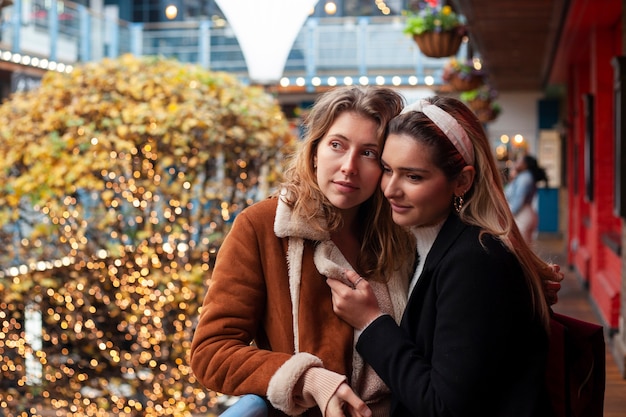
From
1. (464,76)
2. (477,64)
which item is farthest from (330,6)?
(464,76)

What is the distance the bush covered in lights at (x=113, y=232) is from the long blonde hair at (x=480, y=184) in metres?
4.21

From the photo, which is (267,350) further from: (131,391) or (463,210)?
(131,391)

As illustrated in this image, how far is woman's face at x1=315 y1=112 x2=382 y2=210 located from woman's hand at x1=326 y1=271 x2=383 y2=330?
0.17 m

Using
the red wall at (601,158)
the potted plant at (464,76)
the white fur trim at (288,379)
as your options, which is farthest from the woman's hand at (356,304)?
the potted plant at (464,76)

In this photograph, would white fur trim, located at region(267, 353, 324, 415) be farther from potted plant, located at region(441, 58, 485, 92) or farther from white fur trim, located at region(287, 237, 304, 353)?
potted plant, located at region(441, 58, 485, 92)

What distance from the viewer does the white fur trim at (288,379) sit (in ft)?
5.34

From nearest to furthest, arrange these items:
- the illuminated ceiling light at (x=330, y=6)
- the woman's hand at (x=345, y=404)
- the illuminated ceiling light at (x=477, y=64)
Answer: the woman's hand at (x=345, y=404) → the illuminated ceiling light at (x=477, y=64) → the illuminated ceiling light at (x=330, y=6)

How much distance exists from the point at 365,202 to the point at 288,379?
45cm

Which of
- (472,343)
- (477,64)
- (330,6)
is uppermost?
(330,6)

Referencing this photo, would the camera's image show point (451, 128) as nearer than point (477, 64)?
Yes

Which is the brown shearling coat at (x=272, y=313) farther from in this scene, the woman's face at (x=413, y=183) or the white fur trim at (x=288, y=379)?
the woman's face at (x=413, y=183)

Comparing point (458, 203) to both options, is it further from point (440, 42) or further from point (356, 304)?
point (440, 42)

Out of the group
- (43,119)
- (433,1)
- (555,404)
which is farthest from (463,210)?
(433,1)

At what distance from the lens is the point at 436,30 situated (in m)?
7.40
